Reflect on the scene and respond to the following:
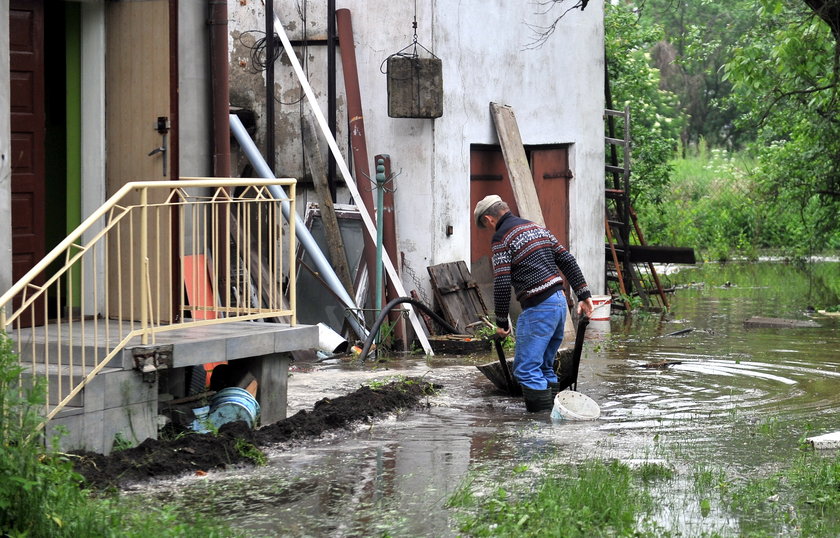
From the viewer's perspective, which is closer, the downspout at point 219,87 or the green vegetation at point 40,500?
the green vegetation at point 40,500

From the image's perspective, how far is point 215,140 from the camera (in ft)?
34.6

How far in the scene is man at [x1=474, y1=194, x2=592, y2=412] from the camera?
962 cm

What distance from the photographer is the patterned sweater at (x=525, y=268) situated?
969 centimetres

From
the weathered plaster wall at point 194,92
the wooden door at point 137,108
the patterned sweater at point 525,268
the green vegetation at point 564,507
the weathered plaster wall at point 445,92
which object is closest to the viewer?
the green vegetation at point 564,507

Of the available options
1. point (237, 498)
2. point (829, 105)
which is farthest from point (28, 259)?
point (829, 105)

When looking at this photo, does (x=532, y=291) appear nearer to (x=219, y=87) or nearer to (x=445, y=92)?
(x=219, y=87)

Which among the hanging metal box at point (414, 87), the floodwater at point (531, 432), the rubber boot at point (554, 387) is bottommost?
the floodwater at point (531, 432)

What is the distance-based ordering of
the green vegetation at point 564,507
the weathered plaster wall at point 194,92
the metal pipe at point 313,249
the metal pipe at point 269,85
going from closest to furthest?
the green vegetation at point 564,507
the weathered plaster wall at point 194,92
the metal pipe at point 313,249
the metal pipe at point 269,85

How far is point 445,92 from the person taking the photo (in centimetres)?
1413

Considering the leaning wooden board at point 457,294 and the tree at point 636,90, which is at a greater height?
the tree at point 636,90

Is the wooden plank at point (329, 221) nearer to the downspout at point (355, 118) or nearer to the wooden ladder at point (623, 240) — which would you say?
the downspout at point (355, 118)

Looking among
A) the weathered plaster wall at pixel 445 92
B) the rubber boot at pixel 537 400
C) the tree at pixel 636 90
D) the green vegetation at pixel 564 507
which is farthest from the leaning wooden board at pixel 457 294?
the tree at pixel 636 90

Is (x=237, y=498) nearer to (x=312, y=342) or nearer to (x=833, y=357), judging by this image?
(x=312, y=342)

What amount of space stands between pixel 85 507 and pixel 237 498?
1.15 meters
